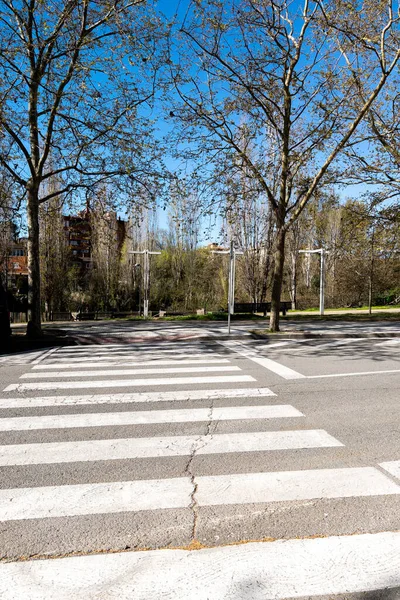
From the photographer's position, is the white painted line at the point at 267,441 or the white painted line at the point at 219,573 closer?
the white painted line at the point at 219,573

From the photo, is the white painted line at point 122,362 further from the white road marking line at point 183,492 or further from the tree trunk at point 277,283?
the tree trunk at point 277,283

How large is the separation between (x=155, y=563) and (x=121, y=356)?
7.92 meters

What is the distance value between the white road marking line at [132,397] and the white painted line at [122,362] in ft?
8.10

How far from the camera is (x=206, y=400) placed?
6293 millimetres

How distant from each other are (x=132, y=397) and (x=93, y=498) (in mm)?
3034

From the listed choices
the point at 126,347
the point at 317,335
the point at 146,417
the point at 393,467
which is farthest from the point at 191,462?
the point at 317,335

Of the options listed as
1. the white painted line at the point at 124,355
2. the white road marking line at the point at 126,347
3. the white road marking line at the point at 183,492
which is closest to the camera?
the white road marking line at the point at 183,492

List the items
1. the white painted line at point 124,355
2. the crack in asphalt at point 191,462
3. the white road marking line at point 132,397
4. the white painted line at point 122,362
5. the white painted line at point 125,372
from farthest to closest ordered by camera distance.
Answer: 1. the white painted line at point 124,355
2. the white painted line at point 122,362
3. the white painted line at point 125,372
4. the white road marking line at point 132,397
5. the crack in asphalt at point 191,462

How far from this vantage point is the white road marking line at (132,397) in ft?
20.1

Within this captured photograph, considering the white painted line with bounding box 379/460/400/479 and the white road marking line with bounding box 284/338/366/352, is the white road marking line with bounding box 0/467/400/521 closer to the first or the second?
the white painted line with bounding box 379/460/400/479

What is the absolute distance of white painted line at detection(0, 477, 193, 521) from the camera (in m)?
3.25

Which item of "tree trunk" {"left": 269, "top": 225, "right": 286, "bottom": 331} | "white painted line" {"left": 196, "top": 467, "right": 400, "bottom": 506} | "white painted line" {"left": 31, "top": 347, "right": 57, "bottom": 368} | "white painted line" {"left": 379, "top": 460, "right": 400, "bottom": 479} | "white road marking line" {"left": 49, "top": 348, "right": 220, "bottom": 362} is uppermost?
"tree trunk" {"left": 269, "top": 225, "right": 286, "bottom": 331}

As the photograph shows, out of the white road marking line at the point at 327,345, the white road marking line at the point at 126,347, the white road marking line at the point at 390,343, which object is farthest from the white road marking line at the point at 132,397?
the white road marking line at the point at 390,343

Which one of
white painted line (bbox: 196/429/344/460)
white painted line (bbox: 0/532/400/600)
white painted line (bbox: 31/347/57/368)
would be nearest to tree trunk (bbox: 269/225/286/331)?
white painted line (bbox: 31/347/57/368)
